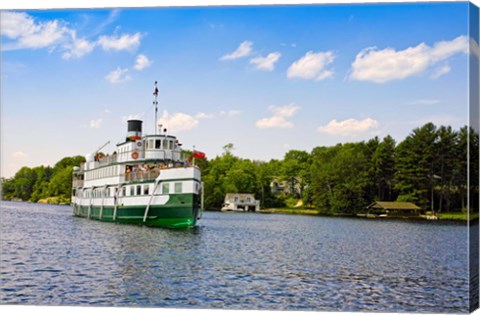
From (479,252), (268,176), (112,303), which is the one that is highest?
(268,176)

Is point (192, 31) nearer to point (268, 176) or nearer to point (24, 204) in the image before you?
point (268, 176)

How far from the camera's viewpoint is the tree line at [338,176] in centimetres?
1451

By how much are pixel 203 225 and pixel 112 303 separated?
15.5 metres

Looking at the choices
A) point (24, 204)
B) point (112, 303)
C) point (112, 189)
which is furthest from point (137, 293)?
point (112, 189)

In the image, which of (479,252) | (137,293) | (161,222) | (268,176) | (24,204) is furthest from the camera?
(161,222)

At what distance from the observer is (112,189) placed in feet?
86.6

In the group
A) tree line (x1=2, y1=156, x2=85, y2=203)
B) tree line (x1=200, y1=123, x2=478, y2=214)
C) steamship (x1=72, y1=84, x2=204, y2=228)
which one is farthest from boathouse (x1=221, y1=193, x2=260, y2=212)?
tree line (x1=2, y1=156, x2=85, y2=203)

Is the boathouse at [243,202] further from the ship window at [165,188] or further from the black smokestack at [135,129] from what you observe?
the ship window at [165,188]

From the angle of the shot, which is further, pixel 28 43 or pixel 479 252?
pixel 28 43

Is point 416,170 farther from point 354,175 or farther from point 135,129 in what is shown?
point 135,129

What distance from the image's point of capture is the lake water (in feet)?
35.9

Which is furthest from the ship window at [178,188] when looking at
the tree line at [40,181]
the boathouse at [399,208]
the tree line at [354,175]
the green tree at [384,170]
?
the green tree at [384,170]

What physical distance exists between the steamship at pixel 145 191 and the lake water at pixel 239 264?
93 centimetres

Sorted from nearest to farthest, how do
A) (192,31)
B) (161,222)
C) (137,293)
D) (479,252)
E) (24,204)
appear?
(479,252), (137,293), (192,31), (24,204), (161,222)
